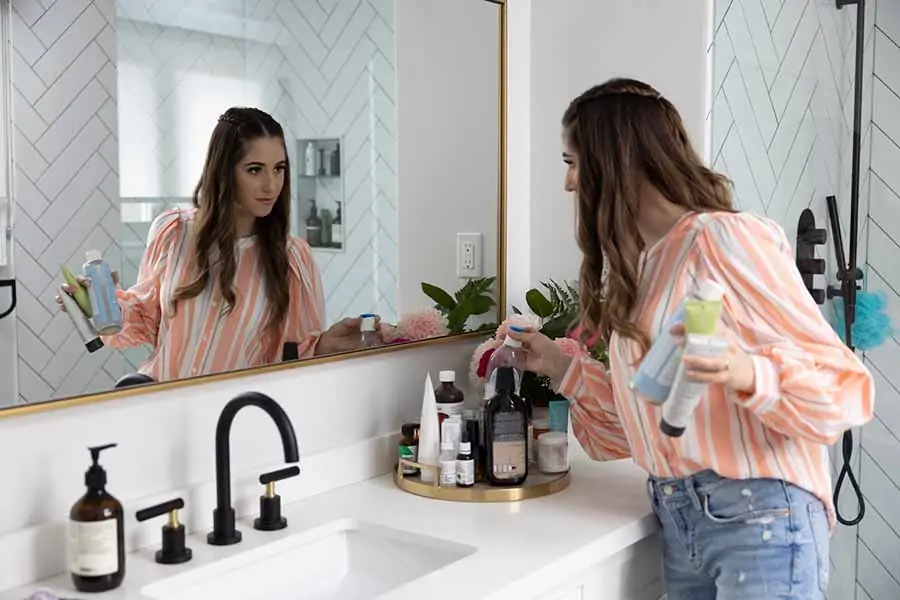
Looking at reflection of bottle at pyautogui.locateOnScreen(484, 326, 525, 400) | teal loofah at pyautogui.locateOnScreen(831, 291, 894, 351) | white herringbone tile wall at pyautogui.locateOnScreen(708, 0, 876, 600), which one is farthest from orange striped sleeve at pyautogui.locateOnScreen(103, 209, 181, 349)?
teal loofah at pyautogui.locateOnScreen(831, 291, 894, 351)

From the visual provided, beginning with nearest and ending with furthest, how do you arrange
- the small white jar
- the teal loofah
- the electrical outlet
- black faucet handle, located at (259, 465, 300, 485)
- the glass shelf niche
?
black faucet handle, located at (259, 465, 300, 485), the glass shelf niche, the small white jar, the electrical outlet, the teal loofah

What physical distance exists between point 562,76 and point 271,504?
3.97ft

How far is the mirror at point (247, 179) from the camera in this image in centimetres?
151

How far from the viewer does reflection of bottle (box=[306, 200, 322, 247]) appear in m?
1.90

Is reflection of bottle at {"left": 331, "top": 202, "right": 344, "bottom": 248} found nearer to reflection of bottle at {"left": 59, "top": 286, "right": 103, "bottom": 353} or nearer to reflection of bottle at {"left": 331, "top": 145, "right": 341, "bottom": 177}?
reflection of bottle at {"left": 331, "top": 145, "right": 341, "bottom": 177}

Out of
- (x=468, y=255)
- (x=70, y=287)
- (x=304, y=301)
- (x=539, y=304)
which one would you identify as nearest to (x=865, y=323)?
(x=539, y=304)

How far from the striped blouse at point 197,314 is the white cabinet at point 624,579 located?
61 centimetres

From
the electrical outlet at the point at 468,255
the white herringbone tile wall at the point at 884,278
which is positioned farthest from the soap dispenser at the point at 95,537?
the white herringbone tile wall at the point at 884,278

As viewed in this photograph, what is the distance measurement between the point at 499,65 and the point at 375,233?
1.77 feet

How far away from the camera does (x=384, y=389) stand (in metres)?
2.08

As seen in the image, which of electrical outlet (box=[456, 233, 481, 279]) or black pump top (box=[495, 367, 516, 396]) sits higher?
electrical outlet (box=[456, 233, 481, 279])

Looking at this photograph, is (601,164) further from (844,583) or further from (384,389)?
(844,583)

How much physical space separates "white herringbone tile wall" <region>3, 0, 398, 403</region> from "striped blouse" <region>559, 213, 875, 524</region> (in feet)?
2.04

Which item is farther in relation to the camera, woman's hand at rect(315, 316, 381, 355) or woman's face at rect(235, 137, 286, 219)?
woman's hand at rect(315, 316, 381, 355)
